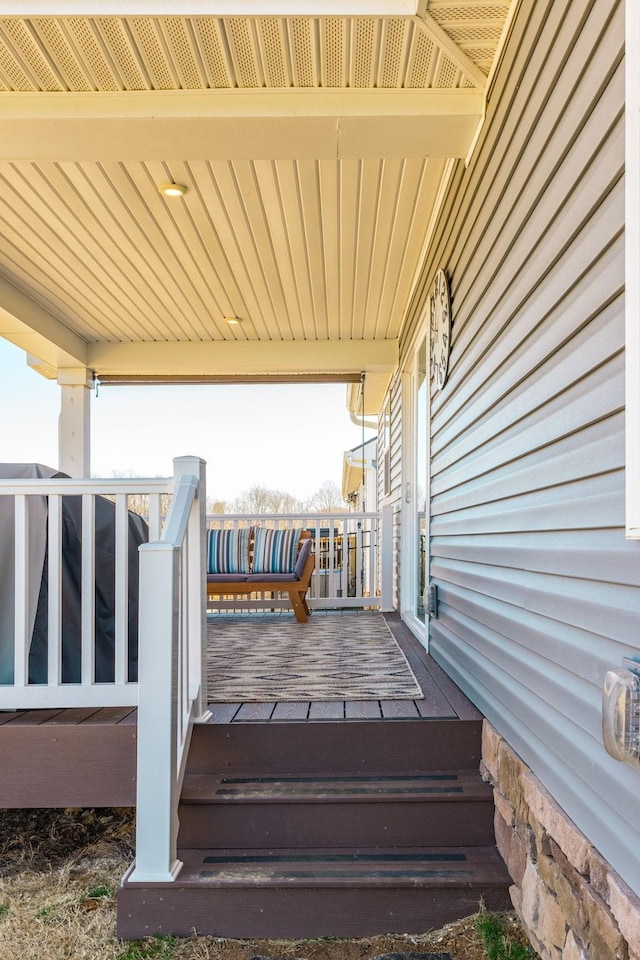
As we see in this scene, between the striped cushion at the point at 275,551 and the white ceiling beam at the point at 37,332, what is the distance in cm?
253

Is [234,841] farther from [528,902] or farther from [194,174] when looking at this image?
[194,174]

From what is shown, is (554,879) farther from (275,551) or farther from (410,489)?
(275,551)

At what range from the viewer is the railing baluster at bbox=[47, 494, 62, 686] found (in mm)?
2379

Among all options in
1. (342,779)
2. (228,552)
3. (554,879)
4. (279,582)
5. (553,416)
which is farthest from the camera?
(228,552)

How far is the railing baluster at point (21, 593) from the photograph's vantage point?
7.80ft

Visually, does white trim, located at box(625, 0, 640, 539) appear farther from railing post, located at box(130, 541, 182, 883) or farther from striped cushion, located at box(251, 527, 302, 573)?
striped cushion, located at box(251, 527, 302, 573)

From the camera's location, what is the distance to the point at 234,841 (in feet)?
7.17

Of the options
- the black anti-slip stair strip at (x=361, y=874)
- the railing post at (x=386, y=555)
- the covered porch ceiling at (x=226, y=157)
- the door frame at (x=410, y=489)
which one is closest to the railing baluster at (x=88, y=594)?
the black anti-slip stair strip at (x=361, y=874)

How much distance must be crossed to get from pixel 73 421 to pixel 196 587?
15.3 ft

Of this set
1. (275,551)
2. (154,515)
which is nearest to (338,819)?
(154,515)

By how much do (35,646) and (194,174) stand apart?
2503 mm

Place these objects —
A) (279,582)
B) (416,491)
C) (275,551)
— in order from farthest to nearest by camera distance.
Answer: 1. (275,551)
2. (279,582)
3. (416,491)

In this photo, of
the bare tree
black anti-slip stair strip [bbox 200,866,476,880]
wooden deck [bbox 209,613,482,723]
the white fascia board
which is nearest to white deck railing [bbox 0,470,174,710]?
wooden deck [bbox 209,613,482,723]

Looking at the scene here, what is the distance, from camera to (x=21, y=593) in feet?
7.80
